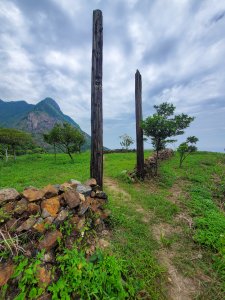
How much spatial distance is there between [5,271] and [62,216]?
107cm

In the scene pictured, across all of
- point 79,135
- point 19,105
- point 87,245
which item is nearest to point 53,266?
point 87,245

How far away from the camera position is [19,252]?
2.42 m

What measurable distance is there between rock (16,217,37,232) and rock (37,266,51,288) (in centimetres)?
65

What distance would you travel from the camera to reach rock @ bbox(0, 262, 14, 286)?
211cm

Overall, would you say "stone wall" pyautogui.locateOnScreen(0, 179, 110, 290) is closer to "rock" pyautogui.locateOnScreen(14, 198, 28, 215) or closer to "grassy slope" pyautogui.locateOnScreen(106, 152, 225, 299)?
"rock" pyautogui.locateOnScreen(14, 198, 28, 215)

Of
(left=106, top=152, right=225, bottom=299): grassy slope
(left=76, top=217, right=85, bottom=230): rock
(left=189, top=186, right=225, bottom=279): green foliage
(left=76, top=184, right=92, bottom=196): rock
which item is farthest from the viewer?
(left=76, top=184, right=92, bottom=196): rock

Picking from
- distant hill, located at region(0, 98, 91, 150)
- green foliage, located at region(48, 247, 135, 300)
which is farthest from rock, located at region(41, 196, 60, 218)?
distant hill, located at region(0, 98, 91, 150)

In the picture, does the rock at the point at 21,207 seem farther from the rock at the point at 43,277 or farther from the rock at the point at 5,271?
the rock at the point at 43,277

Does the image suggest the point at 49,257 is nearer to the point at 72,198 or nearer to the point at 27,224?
the point at 27,224

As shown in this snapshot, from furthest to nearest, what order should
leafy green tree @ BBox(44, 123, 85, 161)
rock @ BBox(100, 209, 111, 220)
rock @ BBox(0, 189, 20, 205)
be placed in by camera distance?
1. leafy green tree @ BBox(44, 123, 85, 161)
2. rock @ BBox(100, 209, 111, 220)
3. rock @ BBox(0, 189, 20, 205)

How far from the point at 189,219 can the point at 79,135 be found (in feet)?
46.4

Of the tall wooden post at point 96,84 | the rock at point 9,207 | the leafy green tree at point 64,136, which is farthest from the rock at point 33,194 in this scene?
the leafy green tree at point 64,136

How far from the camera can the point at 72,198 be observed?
135 inches

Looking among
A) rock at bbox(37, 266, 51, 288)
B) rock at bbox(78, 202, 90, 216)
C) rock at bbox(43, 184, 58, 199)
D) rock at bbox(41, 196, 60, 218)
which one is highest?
rock at bbox(43, 184, 58, 199)
